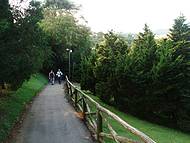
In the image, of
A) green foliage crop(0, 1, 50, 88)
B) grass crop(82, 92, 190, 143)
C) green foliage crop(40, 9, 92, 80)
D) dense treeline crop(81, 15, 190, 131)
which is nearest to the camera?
green foliage crop(0, 1, 50, 88)

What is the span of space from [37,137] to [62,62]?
182 ft

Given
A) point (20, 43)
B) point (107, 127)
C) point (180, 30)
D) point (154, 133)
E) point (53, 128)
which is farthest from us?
point (180, 30)

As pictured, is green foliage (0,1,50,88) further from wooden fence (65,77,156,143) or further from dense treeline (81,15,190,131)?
dense treeline (81,15,190,131)

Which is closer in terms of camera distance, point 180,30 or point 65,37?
point 180,30

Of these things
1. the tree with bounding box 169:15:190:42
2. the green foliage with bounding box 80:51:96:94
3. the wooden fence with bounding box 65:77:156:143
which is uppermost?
the tree with bounding box 169:15:190:42

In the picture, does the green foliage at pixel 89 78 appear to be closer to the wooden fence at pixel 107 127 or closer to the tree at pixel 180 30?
the tree at pixel 180 30

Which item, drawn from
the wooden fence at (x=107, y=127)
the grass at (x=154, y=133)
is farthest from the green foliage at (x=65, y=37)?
the wooden fence at (x=107, y=127)

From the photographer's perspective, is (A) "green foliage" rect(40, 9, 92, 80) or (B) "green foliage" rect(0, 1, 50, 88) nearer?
(B) "green foliage" rect(0, 1, 50, 88)

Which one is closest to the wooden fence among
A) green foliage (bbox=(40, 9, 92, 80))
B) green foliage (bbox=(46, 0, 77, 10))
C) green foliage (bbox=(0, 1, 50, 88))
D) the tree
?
green foliage (bbox=(0, 1, 50, 88))

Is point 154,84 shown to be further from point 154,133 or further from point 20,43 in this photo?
point 20,43

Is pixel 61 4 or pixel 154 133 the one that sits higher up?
pixel 61 4

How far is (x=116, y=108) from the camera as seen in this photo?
1055 inches

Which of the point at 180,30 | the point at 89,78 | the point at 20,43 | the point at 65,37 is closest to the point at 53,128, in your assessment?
the point at 20,43

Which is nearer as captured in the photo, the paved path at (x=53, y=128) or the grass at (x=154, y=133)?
the paved path at (x=53, y=128)
